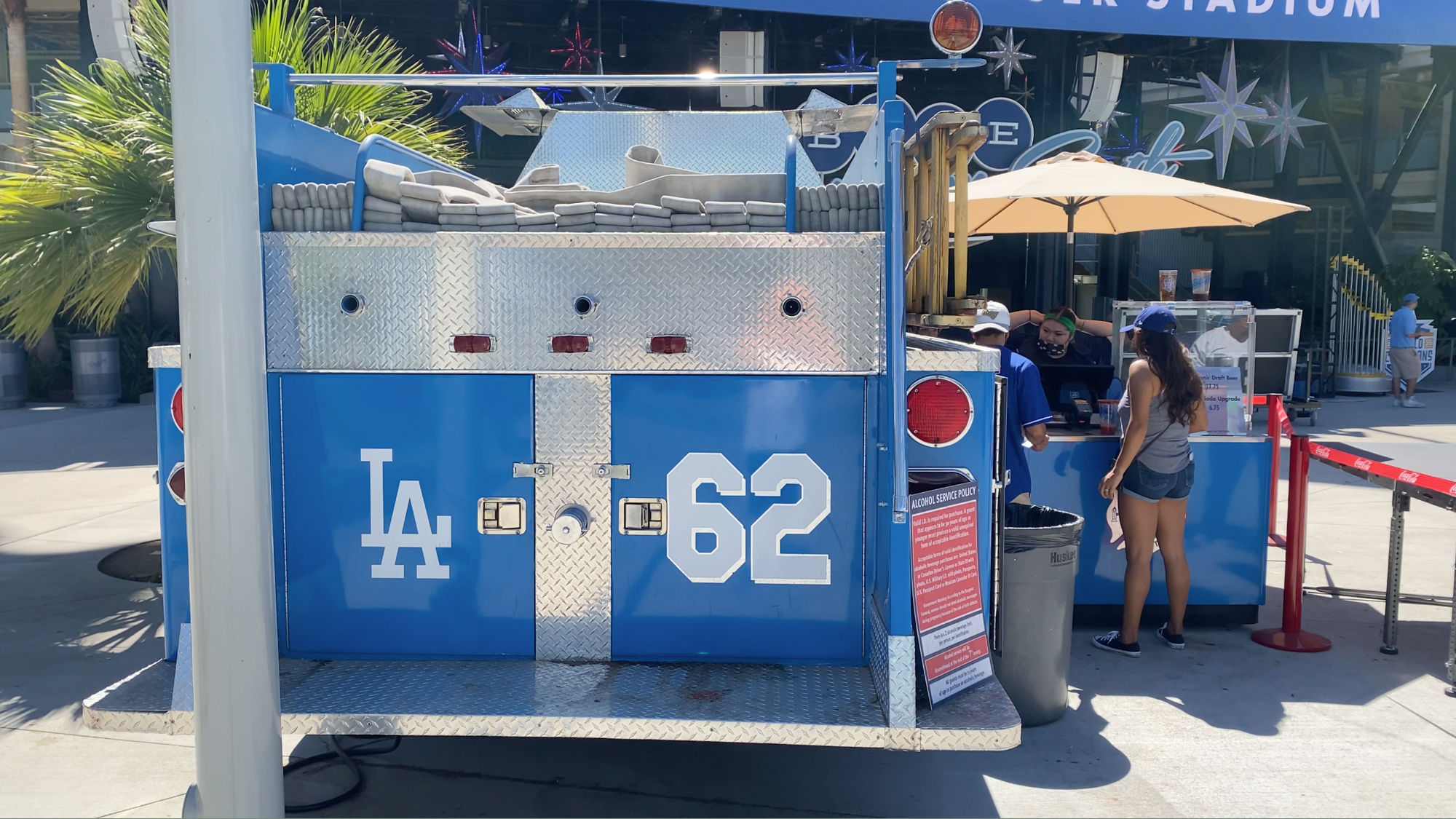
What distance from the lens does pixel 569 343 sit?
12.1 ft

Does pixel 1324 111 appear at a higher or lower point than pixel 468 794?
higher

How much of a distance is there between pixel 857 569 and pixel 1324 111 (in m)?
19.9

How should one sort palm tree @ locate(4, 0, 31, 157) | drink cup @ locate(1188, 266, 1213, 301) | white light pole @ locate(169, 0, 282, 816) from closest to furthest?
white light pole @ locate(169, 0, 282, 816)
drink cup @ locate(1188, 266, 1213, 301)
palm tree @ locate(4, 0, 31, 157)

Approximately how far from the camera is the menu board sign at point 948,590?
140 inches

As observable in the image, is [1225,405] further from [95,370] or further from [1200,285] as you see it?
[95,370]

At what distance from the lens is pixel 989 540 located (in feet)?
12.9

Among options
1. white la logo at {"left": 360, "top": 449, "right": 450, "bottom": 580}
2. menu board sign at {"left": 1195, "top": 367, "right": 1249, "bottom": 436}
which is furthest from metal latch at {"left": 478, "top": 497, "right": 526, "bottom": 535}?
menu board sign at {"left": 1195, "top": 367, "right": 1249, "bottom": 436}

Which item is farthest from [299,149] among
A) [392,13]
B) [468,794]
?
[392,13]

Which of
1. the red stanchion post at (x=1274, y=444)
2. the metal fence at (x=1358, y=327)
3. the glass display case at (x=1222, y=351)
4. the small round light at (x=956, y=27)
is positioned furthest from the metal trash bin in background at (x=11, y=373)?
the metal fence at (x=1358, y=327)

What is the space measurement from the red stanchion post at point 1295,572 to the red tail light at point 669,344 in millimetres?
3846

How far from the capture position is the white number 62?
3697 millimetres

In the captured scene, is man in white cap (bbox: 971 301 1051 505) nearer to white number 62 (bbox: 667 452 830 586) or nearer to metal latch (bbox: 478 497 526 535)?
white number 62 (bbox: 667 452 830 586)

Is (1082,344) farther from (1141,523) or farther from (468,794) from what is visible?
(468,794)

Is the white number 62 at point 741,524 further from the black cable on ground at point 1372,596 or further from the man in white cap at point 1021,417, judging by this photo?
the black cable on ground at point 1372,596
